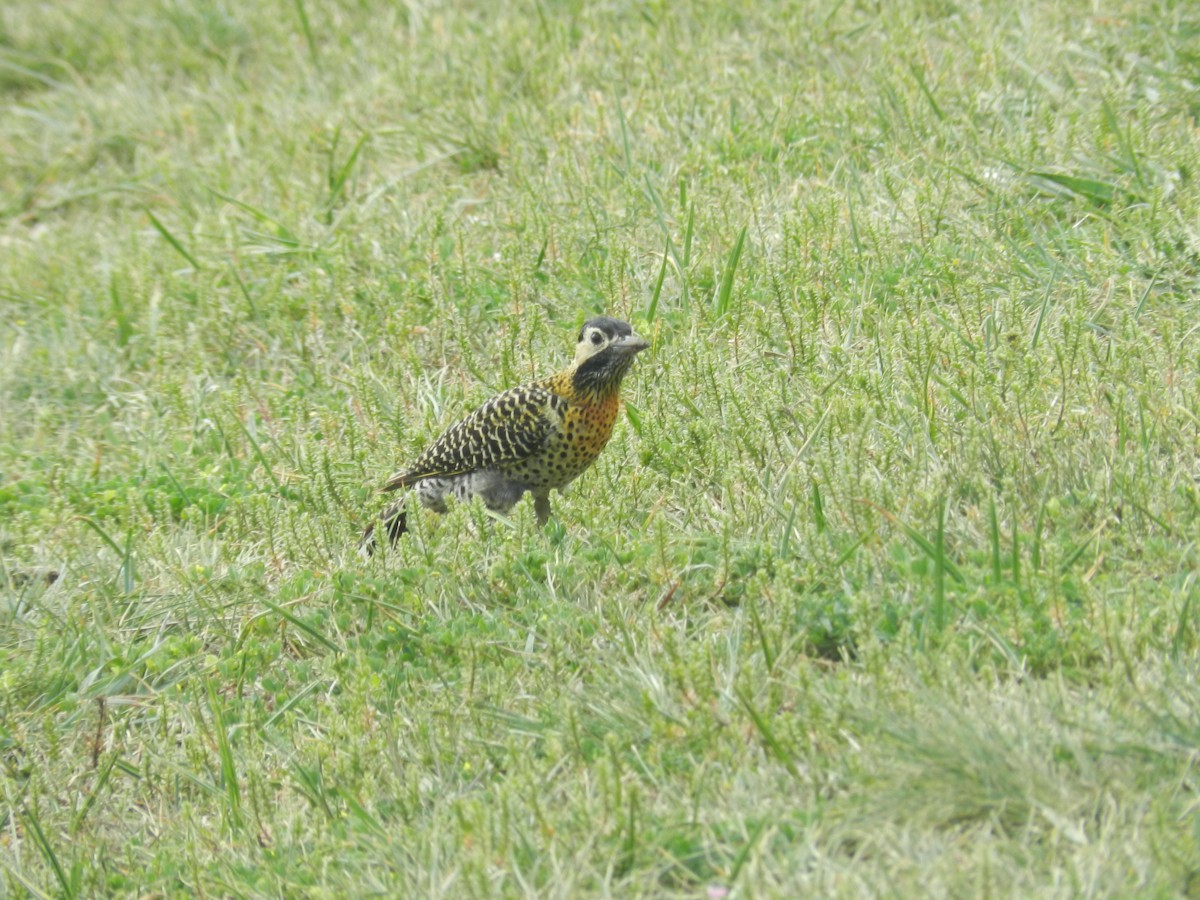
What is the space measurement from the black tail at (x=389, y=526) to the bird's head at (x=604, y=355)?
0.84m

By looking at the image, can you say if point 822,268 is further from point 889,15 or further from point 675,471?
point 889,15

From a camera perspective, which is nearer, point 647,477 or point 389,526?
point 647,477

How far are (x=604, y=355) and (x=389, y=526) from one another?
1.17 m

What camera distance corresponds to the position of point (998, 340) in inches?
222

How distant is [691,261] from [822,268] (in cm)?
68

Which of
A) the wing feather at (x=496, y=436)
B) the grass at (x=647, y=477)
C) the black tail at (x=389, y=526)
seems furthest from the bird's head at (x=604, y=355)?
the black tail at (x=389, y=526)

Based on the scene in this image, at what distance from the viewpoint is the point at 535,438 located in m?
5.63

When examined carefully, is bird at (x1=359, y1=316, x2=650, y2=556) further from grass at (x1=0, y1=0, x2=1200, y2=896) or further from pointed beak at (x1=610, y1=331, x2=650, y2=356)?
grass at (x1=0, y1=0, x2=1200, y2=896)

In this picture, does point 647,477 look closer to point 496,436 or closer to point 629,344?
point 629,344

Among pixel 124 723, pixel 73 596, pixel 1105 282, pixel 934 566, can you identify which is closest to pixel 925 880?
pixel 934 566

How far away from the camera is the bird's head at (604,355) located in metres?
5.59

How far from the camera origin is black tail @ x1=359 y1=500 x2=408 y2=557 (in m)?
5.55

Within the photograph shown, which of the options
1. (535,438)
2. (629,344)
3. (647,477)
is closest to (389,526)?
(535,438)

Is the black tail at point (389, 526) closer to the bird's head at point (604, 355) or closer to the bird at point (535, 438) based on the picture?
the bird at point (535, 438)
